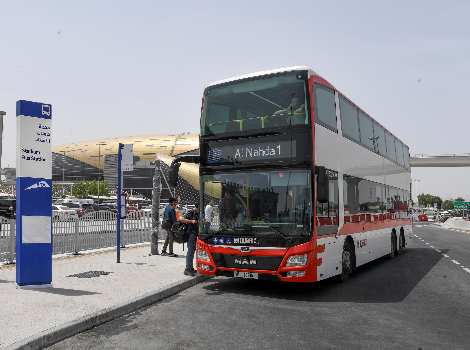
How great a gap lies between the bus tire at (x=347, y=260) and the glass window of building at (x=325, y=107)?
8.45ft

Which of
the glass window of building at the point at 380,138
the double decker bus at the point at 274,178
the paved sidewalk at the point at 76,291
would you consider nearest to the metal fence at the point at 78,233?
the paved sidewalk at the point at 76,291

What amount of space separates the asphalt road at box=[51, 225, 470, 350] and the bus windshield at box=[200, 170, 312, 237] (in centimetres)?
121

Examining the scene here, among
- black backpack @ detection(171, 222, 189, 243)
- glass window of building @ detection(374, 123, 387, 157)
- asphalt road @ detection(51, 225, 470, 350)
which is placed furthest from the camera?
glass window of building @ detection(374, 123, 387, 157)

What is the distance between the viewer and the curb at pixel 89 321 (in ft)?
17.7

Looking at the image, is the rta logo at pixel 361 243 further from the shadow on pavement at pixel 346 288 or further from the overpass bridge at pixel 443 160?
the overpass bridge at pixel 443 160

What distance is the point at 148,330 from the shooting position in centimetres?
634

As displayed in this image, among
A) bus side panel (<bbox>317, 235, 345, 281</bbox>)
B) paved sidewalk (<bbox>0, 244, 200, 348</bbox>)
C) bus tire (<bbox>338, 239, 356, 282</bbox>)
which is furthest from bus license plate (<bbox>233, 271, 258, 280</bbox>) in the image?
bus tire (<bbox>338, 239, 356, 282</bbox>)

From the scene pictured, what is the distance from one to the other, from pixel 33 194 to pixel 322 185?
5.21 metres

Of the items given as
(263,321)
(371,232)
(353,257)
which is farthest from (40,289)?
(371,232)

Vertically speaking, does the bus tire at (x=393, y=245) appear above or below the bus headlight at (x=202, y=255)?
below

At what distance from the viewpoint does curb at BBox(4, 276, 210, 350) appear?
539 cm

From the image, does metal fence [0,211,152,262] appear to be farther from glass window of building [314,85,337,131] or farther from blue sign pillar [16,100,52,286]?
glass window of building [314,85,337,131]

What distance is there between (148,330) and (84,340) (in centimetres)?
80

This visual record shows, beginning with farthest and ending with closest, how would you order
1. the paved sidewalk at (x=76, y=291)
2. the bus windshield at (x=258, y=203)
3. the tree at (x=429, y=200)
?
the tree at (x=429, y=200) < the bus windshield at (x=258, y=203) < the paved sidewalk at (x=76, y=291)
